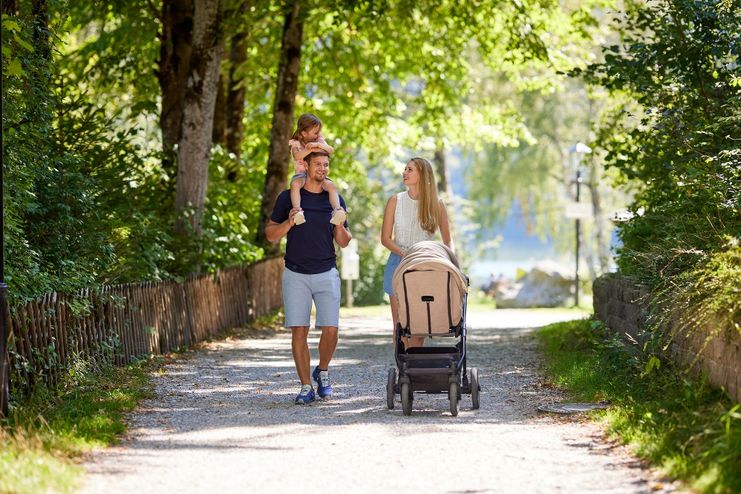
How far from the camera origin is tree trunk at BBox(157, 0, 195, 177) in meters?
20.1

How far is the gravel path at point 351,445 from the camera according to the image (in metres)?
6.82

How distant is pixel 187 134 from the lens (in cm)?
1784

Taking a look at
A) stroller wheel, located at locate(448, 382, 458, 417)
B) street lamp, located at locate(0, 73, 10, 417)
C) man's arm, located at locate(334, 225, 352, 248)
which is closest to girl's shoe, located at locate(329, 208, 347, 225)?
man's arm, located at locate(334, 225, 352, 248)

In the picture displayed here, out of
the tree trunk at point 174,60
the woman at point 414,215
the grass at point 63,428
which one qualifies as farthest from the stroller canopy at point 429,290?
the tree trunk at point 174,60

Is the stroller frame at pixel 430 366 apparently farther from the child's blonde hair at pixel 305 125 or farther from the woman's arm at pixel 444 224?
the child's blonde hair at pixel 305 125

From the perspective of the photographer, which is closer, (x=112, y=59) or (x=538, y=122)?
(x=112, y=59)

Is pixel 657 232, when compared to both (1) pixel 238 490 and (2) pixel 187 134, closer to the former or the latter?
(1) pixel 238 490

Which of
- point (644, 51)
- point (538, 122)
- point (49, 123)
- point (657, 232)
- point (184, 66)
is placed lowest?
point (657, 232)

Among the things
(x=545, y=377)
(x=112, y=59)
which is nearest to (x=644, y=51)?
(x=545, y=377)

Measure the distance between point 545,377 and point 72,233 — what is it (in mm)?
4864

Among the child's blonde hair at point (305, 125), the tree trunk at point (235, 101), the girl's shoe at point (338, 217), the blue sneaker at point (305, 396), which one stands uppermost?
the tree trunk at point (235, 101)

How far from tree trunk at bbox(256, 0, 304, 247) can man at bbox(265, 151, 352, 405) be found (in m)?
11.6

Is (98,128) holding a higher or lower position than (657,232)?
higher

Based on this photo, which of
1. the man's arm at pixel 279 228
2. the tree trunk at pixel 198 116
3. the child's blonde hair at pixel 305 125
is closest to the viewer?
the man's arm at pixel 279 228
